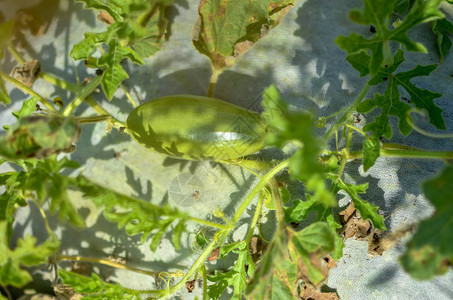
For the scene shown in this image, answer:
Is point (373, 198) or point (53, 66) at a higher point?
point (53, 66)

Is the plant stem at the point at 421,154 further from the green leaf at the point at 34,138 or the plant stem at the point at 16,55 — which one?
the plant stem at the point at 16,55

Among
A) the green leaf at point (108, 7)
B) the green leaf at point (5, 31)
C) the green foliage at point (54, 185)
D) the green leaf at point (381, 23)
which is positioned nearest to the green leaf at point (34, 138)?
the green foliage at point (54, 185)

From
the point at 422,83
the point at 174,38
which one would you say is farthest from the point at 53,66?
the point at 422,83

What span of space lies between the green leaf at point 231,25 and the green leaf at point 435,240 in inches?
45.5

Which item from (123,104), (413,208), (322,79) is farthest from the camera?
(123,104)

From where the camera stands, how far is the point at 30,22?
8.27ft

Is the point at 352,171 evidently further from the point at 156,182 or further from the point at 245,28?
the point at 156,182

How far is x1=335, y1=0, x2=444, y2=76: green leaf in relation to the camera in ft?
4.78

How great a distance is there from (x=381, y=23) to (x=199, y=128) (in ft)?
2.84

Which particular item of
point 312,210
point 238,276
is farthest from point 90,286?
point 312,210

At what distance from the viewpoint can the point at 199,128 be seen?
1917mm

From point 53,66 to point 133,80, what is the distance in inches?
19.7

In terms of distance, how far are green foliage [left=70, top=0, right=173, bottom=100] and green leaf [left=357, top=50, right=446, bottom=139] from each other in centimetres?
95

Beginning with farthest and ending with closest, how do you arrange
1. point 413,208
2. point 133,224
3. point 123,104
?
point 123,104 < point 413,208 < point 133,224
